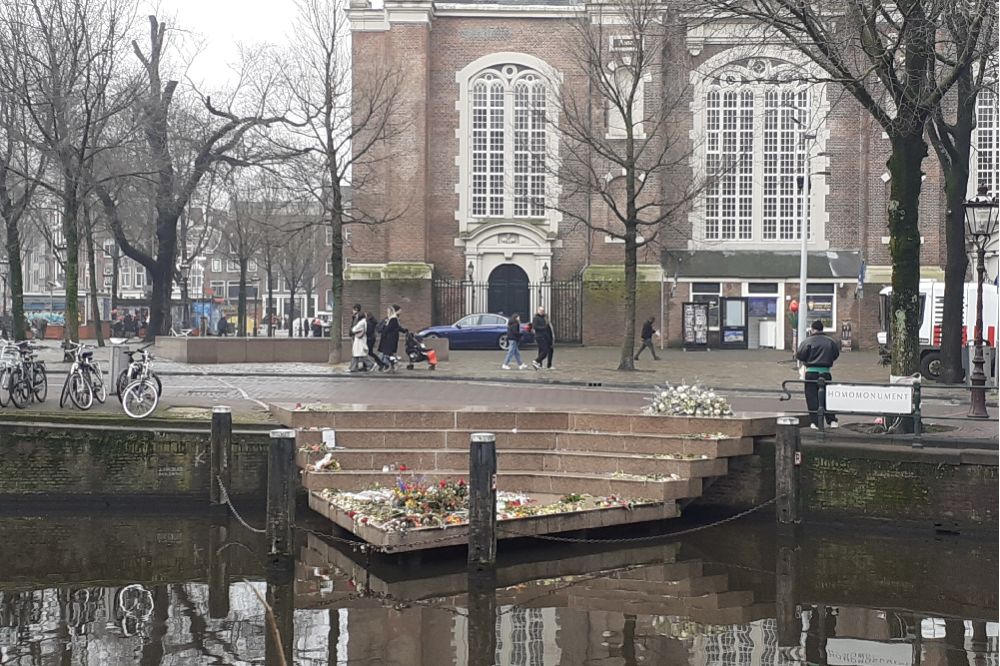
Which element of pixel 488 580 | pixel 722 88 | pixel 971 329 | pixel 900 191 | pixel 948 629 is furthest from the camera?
pixel 722 88

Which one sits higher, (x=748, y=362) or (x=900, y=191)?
(x=900, y=191)

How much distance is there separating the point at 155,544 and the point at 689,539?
237 inches

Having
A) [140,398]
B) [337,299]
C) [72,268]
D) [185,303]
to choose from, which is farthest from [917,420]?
[185,303]

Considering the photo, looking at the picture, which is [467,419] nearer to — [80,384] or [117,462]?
[117,462]

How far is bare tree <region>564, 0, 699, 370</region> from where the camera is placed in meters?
25.4

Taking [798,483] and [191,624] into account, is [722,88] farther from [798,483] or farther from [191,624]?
Answer: [191,624]

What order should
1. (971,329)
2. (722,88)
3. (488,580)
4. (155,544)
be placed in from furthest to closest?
(722,88) < (971,329) < (155,544) < (488,580)

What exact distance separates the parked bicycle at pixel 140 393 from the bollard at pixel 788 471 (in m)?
8.36

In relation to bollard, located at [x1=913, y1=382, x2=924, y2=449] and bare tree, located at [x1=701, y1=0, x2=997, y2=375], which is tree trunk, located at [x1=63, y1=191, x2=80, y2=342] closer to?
bare tree, located at [x1=701, y1=0, x2=997, y2=375]

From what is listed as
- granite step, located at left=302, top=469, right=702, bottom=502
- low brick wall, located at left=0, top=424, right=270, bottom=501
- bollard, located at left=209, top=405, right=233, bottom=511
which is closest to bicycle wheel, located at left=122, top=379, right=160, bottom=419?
low brick wall, located at left=0, top=424, right=270, bottom=501

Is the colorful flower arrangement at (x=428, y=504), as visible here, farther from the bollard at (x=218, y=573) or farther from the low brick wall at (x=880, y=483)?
the low brick wall at (x=880, y=483)

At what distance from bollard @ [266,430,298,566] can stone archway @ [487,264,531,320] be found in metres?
28.9

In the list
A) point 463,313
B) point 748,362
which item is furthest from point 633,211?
point 463,313

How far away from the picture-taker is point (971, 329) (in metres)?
25.8
